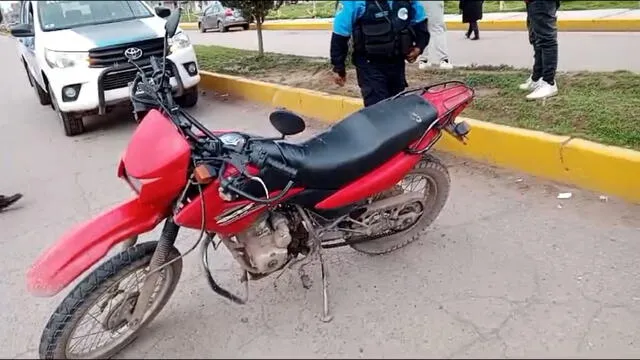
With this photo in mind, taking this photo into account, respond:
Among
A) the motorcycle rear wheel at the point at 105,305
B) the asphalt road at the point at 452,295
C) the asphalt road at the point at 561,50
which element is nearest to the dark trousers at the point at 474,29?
the asphalt road at the point at 561,50

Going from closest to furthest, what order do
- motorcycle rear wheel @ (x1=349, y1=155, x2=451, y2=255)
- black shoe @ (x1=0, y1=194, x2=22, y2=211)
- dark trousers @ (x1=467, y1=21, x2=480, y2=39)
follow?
motorcycle rear wheel @ (x1=349, y1=155, x2=451, y2=255), black shoe @ (x1=0, y1=194, x2=22, y2=211), dark trousers @ (x1=467, y1=21, x2=480, y2=39)

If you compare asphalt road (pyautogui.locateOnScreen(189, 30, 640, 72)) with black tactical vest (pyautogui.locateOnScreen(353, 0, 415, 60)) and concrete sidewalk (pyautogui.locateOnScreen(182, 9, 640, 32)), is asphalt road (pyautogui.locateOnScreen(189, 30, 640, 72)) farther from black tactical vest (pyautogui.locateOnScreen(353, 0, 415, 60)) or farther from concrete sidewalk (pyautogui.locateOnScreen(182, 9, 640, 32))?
black tactical vest (pyautogui.locateOnScreen(353, 0, 415, 60))

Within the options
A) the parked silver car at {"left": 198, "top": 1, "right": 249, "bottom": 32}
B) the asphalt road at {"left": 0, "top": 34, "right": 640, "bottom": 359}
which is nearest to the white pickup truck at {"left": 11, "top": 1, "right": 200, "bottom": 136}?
the asphalt road at {"left": 0, "top": 34, "right": 640, "bottom": 359}

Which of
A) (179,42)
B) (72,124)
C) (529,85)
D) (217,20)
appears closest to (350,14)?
(529,85)

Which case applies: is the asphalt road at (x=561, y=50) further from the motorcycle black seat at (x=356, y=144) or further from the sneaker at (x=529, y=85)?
the motorcycle black seat at (x=356, y=144)

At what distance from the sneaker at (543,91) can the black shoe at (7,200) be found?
14.6 ft

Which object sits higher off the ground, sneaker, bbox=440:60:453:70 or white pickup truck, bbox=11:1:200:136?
white pickup truck, bbox=11:1:200:136

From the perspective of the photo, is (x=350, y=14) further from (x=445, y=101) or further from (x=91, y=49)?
(x=91, y=49)

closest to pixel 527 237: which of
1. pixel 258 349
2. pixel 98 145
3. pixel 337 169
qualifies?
pixel 337 169

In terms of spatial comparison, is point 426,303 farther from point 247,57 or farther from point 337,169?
point 247,57

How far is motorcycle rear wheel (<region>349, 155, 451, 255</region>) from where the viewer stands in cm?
323

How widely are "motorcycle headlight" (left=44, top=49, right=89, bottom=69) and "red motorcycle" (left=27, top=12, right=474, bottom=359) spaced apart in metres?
3.93

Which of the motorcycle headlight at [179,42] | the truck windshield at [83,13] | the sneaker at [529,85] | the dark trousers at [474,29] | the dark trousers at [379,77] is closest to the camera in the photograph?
the dark trousers at [379,77]

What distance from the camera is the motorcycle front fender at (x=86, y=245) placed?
2.33 metres
